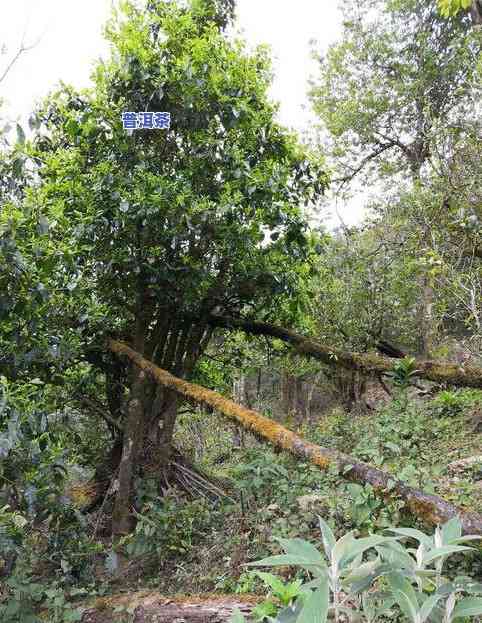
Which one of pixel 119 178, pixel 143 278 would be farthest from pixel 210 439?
pixel 119 178

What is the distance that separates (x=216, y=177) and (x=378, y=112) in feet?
31.1

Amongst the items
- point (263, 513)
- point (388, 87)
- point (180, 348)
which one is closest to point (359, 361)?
point (263, 513)

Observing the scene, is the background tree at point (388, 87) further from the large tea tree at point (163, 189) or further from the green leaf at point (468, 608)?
the green leaf at point (468, 608)

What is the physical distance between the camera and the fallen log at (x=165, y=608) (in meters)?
2.91

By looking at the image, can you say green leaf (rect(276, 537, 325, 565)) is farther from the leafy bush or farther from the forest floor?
the forest floor

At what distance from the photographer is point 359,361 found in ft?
14.7

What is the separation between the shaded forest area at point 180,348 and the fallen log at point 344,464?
0.01 m

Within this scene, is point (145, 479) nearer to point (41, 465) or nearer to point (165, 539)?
point (165, 539)

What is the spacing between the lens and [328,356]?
4.73 meters

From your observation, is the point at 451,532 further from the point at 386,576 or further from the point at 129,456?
the point at 129,456

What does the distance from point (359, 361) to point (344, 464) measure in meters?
1.98

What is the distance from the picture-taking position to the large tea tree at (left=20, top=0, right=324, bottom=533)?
4.45 m

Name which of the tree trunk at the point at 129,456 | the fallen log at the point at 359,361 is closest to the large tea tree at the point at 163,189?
the tree trunk at the point at 129,456

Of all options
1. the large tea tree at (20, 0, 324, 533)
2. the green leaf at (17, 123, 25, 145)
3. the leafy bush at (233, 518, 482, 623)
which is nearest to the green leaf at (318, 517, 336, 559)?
the leafy bush at (233, 518, 482, 623)
